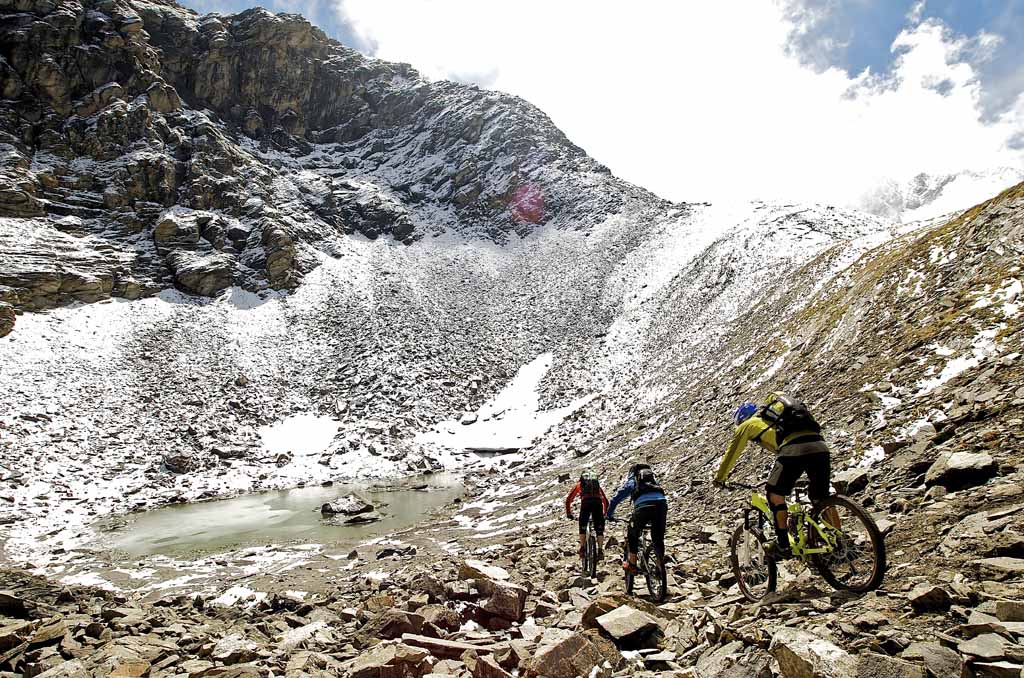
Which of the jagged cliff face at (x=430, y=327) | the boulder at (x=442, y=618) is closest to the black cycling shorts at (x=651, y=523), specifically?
the jagged cliff face at (x=430, y=327)

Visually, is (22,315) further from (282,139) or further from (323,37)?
(323,37)

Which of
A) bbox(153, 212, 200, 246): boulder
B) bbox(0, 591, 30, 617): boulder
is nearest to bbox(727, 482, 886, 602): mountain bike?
bbox(0, 591, 30, 617): boulder

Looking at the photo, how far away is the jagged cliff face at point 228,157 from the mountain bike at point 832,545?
50.0 metres

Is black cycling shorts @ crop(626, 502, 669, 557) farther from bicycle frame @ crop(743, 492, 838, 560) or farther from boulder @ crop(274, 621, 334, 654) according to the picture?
boulder @ crop(274, 621, 334, 654)

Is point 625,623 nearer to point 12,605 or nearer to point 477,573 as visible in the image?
point 477,573

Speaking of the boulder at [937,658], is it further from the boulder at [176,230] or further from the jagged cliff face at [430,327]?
the boulder at [176,230]

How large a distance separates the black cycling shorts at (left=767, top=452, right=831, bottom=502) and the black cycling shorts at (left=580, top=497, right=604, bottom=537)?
436 cm

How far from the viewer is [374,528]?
19.4 m

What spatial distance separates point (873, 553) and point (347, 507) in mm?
20563

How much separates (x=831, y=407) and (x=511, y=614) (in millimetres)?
8683

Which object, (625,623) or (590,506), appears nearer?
(625,623)

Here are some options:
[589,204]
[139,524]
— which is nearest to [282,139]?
[589,204]

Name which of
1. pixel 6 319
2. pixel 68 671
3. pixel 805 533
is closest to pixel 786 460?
pixel 805 533

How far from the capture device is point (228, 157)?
59.2 m
